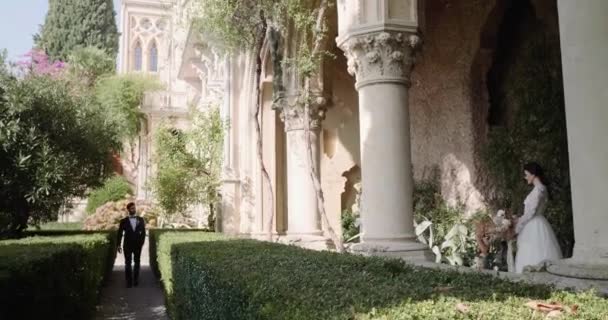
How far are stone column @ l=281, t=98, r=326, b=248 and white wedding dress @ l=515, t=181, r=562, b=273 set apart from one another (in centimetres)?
415

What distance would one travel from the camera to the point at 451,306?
83.7 inches

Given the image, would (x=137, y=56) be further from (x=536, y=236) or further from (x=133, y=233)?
(x=536, y=236)

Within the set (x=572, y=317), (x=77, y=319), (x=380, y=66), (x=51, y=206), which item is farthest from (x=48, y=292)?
(x=51, y=206)

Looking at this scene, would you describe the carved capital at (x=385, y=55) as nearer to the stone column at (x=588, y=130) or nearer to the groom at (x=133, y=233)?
the stone column at (x=588, y=130)

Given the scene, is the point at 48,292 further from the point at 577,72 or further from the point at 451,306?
the point at 577,72

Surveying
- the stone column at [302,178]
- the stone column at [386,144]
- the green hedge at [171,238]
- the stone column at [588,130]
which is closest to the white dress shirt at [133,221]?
the green hedge at [171,238]

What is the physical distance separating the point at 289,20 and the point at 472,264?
205 inches

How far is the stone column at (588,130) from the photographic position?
13.7ft

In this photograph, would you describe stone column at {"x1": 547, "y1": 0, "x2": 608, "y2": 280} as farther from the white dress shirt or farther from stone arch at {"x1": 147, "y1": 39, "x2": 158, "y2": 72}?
stone arch at {"x1": 147, "y1": 39, "x2": 158, "y2": 72}

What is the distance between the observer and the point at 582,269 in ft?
13.5

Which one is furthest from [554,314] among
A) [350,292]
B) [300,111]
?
[300,111]

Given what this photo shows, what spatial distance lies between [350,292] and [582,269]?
2431 millimetres

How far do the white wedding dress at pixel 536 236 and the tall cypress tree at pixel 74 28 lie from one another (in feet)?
118

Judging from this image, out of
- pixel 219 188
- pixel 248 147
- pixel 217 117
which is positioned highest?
pixel 217 117
